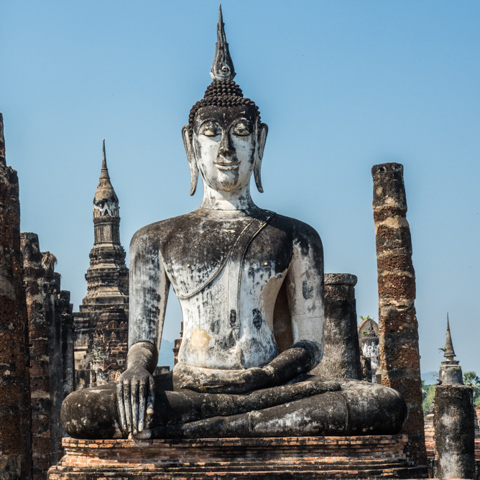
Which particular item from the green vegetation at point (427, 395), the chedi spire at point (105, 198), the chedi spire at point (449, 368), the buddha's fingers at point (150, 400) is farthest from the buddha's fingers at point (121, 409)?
the green vegetation at point (427, 395)

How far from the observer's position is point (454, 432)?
13.1 metres

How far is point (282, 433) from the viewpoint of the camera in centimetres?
660

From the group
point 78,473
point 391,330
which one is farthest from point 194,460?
point 391,330

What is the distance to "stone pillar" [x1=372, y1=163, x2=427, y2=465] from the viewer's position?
1396cm

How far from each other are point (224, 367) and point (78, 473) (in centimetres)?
119

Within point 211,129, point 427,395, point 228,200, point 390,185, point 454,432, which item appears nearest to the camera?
point 211,129

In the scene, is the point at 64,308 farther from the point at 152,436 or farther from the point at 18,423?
the point at 152,436

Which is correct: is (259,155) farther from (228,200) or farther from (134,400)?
(134,400)

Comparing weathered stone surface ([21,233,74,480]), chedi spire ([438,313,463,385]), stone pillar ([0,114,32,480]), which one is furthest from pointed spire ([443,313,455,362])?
stone pillar ([0,114,32,480])

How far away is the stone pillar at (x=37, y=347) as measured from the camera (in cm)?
1428

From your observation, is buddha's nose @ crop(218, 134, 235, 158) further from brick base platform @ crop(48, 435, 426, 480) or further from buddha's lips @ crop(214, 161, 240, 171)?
brick base platform @ crop(48, 435, 426, 480)

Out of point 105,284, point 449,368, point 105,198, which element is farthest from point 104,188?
point 449,368

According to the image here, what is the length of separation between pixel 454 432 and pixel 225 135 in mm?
6746

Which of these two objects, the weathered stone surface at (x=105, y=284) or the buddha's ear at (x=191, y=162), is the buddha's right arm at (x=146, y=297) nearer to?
the buddha's ear at (x=191, y=162)
